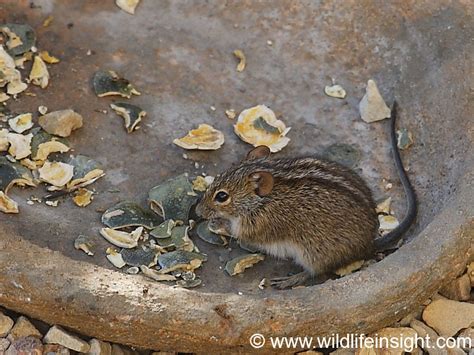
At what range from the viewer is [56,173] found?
5.64m

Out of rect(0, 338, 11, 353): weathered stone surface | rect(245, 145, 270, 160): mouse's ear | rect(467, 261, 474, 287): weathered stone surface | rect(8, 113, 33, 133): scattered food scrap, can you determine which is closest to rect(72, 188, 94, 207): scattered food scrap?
rect(8, 113, 33, 133): scattered food scrap

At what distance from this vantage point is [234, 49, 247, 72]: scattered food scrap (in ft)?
21.8

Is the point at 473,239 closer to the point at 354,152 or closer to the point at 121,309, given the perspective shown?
the point at 354,152

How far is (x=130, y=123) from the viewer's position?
6125 mm

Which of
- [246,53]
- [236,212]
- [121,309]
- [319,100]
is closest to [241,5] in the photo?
[246,53]

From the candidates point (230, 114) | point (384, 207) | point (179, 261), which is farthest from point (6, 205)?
point (384, 207)

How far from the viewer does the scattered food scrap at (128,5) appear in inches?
270

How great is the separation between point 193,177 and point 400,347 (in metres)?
1.71

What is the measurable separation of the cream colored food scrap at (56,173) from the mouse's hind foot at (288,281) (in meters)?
1.32

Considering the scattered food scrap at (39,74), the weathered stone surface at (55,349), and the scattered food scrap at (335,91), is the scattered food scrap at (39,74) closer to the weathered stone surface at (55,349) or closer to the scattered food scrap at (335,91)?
the scattered food scrap at (335,91)

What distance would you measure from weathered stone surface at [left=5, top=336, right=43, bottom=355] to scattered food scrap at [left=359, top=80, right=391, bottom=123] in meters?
2.71

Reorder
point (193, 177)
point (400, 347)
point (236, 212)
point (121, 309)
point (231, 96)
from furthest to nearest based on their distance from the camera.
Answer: point (231, 96) → point (193, 177) → point (236, 212) → point (400, 347) → point (121, 309)

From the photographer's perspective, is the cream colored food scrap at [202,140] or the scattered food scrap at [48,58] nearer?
the cream colored food scrap at [202,140]

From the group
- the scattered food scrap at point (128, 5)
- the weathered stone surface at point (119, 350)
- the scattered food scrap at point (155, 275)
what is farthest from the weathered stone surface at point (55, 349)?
the scattered food scrap at point (128, 5)
